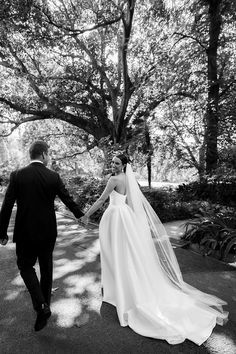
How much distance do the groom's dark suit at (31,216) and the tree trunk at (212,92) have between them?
1041cm

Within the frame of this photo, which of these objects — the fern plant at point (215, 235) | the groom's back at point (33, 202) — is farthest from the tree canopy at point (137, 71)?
the groom's back at point (33, 202)

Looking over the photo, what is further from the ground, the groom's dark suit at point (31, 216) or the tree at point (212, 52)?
the tree at point (212, 52)

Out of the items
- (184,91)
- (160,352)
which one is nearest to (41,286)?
(160,352)

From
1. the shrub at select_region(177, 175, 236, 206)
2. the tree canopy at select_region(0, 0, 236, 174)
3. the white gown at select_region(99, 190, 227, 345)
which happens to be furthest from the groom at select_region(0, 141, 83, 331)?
the shrub at select_region(177, 175, 236, 206)

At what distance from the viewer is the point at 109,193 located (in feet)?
13.3

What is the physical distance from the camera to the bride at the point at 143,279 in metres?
3.02

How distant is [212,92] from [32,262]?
13571 mm

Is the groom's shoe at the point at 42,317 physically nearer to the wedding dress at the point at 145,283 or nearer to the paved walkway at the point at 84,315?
the paved walkway at the point at 84,315

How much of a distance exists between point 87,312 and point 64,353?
82 cm

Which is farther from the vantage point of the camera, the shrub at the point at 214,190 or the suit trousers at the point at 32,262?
the shrub at the point at 214,190

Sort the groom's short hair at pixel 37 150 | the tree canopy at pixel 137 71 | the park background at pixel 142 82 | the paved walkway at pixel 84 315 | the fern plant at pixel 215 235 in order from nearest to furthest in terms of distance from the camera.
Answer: the paved walkway at pixel 84 315, the groom's short hair at pixel 37 150, the fern plant at pixel 215 235, the park background at pixel 142 82, the tree canopy at pixel 137 71

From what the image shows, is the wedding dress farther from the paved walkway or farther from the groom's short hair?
the groom's short hair

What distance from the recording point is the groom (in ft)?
9.86

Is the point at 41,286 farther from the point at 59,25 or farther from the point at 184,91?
the point at 184,91
